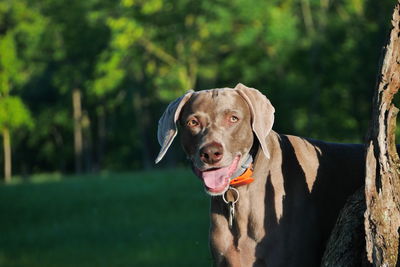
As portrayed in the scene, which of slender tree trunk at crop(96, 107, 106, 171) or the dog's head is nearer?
the dog's head

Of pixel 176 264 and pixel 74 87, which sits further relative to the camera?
pixel 74 87

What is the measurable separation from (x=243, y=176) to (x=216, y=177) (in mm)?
214

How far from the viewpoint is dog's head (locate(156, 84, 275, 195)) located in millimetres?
5379

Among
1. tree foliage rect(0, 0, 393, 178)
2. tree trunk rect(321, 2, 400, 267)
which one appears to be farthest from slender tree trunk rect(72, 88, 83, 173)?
tree trunk rect(321, 2, 400, 267)

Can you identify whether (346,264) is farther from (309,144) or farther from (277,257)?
(309,144)

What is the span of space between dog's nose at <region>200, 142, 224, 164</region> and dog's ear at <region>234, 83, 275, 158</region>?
29cm

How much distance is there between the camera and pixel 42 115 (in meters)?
50.3

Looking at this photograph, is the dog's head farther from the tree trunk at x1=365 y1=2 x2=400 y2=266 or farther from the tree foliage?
the tree foliage

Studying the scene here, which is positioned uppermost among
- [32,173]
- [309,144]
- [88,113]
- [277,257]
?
[309,144]

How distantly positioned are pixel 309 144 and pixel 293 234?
74cm

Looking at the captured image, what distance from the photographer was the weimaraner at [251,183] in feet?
17.9

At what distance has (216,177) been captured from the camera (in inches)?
213

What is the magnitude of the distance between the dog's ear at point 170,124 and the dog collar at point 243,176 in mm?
488

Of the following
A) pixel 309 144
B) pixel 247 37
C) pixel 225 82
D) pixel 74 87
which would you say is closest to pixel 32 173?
pixel 74 87
